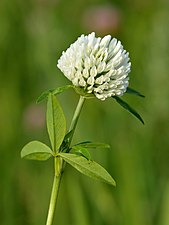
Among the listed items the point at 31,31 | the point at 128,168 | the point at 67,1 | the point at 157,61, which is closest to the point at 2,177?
the point at 128,168

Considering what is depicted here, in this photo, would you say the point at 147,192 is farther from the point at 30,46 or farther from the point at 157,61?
the point at 30,46

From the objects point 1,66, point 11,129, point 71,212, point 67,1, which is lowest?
point 71,212

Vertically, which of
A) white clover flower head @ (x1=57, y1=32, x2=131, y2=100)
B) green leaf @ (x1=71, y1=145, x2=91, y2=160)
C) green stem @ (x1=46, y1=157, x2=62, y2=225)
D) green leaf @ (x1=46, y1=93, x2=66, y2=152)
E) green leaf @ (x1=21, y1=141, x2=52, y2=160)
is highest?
white clover flower head @ (x1=57, y1=32, x2=131, y2=100)

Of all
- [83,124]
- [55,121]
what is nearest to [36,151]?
[55,121]

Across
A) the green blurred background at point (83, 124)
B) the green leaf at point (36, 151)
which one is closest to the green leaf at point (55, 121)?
the green leaf at point (36, 151)

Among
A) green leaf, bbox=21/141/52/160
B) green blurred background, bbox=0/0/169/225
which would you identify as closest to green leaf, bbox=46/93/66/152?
green leaf, bbox=21/141/52/160

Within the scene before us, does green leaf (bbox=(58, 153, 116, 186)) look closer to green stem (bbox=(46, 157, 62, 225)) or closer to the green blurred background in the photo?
green stem (bbox=(46, 157, 62, 225))
